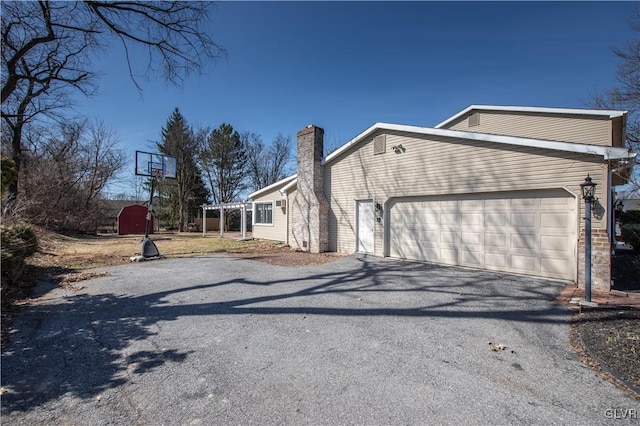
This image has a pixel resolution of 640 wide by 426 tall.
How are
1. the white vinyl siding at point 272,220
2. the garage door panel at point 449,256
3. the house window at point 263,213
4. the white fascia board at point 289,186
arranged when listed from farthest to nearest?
the house window at point 263,213
the white vinyl siding at point 272,220
the white fascia board at point 289,186
the garage door panel at point 449,256

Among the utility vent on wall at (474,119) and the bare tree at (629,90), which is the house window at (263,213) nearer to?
the utility vent on wall at (474,119)

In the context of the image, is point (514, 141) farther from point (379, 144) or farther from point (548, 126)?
point (548, 126)

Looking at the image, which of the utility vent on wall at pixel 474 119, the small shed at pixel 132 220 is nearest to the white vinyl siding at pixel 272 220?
the utility vent on wall at pixel 474 119

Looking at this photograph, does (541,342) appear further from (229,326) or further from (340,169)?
(340,169)

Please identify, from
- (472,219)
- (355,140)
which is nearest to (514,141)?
(472,219)

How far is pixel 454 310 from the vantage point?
4.89 metres

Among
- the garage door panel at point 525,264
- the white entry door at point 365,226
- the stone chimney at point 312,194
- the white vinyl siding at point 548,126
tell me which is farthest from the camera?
the stone chimney at point 312,194

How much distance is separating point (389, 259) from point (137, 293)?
7.16 meters

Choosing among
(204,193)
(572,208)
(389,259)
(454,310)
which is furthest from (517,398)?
(204,193)

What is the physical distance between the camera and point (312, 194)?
39.4ft

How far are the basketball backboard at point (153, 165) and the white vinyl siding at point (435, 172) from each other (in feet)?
23.3

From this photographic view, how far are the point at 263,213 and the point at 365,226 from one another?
956cm

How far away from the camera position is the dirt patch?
2.93m

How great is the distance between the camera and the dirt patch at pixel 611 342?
2926 mm
